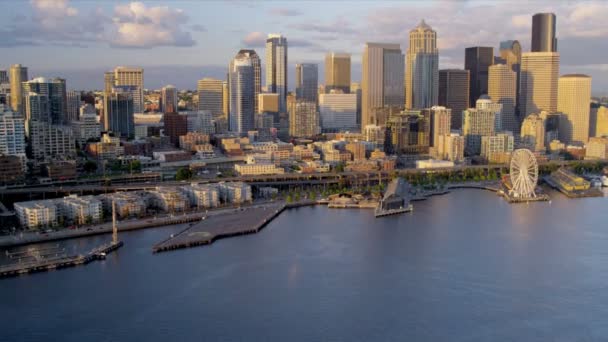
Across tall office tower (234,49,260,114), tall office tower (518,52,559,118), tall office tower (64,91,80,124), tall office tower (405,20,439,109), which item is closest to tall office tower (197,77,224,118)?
tall office tower (234,49,260,114)

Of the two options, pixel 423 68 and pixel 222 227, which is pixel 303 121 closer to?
pixel 423 68

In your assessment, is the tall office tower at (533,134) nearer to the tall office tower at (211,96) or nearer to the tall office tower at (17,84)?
the tall office tower at (211,96)

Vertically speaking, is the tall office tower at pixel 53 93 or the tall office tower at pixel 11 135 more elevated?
the tall office tower at pixel 53 93

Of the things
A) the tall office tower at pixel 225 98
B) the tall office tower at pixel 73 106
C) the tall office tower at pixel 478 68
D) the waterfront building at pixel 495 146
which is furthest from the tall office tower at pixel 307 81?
the waterfront building at pixel 495 146

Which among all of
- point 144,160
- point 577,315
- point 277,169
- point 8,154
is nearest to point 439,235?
point 577,315

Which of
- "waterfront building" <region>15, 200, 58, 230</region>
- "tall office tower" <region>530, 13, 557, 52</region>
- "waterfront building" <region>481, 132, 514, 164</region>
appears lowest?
"waterfront building" <region>15, 200, 58, 230</region>

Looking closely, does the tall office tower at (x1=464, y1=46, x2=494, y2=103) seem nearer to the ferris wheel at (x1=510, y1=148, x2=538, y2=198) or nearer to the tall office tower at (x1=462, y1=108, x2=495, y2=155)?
the tall office tower at (x1=462, y1=108, x2=495, y2=155)
